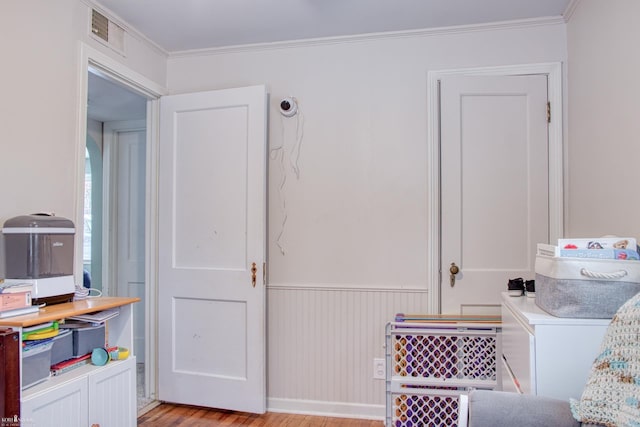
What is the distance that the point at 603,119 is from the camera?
190cm

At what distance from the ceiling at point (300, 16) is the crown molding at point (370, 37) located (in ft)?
0.10

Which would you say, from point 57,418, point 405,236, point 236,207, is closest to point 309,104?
point 236,207

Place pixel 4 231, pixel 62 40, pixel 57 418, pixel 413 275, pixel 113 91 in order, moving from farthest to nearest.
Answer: pixel 113 91, pixel 413 275, pixel 62 40, pixel 4 231, pixel 57 418

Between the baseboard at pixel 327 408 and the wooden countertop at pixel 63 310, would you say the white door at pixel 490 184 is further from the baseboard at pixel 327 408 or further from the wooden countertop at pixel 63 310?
the wooden countertop at pixel 63 310

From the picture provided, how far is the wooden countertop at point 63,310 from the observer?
1.45m

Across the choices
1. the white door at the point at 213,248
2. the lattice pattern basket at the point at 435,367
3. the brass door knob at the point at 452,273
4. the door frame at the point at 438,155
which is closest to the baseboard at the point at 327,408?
the white door at the point at 213,248

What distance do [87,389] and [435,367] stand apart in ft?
5.46

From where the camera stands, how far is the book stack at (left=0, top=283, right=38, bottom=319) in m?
1.50

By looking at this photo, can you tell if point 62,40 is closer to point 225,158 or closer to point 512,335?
point 225,158

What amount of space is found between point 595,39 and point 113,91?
3094 mm

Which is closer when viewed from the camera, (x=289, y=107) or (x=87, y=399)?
(x=87, y=399)

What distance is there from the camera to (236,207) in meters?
2.66

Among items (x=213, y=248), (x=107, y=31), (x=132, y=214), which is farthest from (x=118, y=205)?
(x=107, y=31)

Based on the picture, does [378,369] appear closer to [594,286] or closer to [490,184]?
[490,184]
